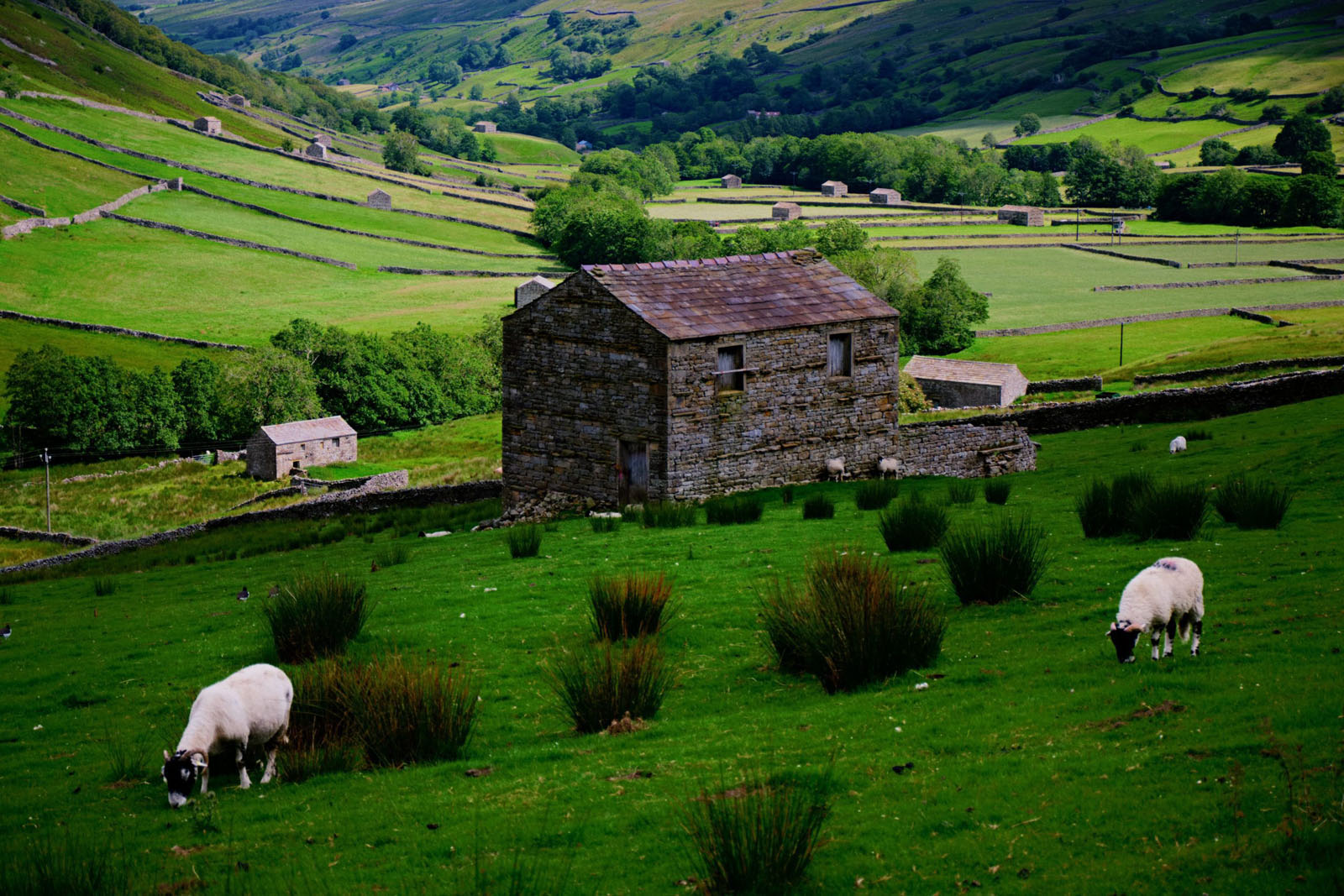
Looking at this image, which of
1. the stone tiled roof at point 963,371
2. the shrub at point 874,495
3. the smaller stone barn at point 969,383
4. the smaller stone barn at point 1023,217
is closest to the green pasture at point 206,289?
the stone tiled roof at point 963,371

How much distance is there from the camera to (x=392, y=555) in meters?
23.8

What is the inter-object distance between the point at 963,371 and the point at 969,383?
1.60 metres

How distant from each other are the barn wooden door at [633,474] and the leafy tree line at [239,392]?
48.3 metres

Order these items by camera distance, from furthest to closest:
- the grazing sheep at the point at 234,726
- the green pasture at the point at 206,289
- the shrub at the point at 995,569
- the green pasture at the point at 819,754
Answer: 1. the green pasture at the point at 206,289
2. the shrub at the point at 995,569
3. the grazing sheep at the point at 234,726
4. the green pasture at the point at 819,754

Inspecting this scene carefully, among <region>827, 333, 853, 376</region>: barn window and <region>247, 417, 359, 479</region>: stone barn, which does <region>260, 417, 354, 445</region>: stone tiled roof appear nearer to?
<region>247, 417, 359, 479</region>: stone barn

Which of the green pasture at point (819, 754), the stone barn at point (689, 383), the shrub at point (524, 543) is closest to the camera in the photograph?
the green pasture at point (819, 754)

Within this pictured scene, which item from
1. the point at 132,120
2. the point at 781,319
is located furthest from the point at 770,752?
the point at 132,120

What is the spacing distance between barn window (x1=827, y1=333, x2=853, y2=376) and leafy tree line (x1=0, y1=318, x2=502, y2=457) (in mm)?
48749

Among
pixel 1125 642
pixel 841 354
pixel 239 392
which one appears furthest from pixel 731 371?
pixel 239 392

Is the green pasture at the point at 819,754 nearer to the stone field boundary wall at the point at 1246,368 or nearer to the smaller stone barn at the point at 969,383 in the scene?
the stone field boundary wall at the point at 1246,368

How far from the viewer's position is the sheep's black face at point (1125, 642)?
10984mm

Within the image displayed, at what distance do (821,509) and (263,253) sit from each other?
10461 centimetres

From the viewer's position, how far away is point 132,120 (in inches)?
6363

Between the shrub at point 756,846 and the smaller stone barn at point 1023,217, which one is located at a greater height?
the smaller stone barn at point 1023,217
